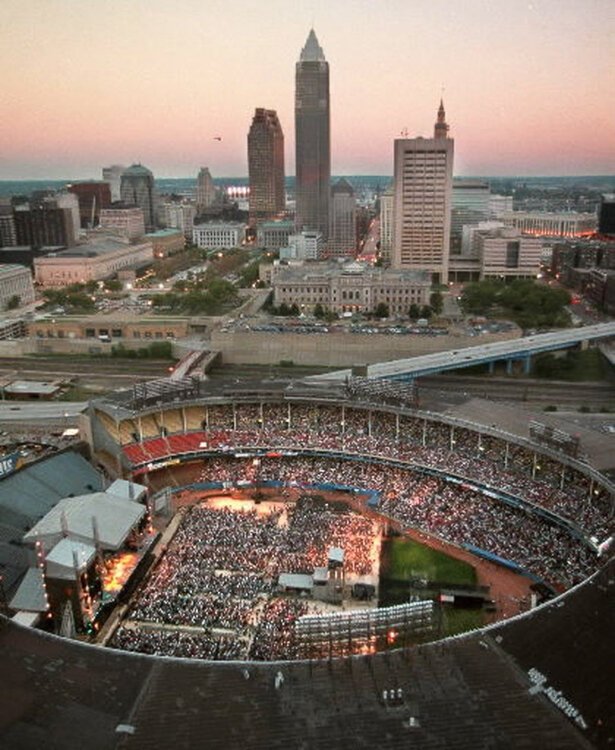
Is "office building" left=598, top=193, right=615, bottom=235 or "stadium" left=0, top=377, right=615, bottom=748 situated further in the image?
"office building" left=598, top=193, right=615, bottom=235

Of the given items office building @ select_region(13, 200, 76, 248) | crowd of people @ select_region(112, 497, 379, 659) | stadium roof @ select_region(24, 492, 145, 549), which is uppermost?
office building @ select_region(13, 200, 76, 248)

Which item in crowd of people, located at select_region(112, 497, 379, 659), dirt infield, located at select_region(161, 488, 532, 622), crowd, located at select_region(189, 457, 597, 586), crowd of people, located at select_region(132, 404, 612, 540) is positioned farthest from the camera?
crowd of people, located at select_region(132, 404, 612, 540)

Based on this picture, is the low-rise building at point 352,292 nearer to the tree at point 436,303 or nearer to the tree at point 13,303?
the tree at point 436,303

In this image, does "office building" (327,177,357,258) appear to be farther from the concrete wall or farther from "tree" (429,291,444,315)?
the concrete wall

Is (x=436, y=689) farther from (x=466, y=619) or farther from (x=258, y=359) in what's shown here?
(x=258, y=359)

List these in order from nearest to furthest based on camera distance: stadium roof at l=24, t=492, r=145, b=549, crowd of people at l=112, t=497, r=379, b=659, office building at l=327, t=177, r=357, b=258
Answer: crowd of people at l=112, t=497, r=379, b=659 → stadium roof at l=24, t=492, r=145, b=549 → office building at l=327, t=177, r=357, b=258

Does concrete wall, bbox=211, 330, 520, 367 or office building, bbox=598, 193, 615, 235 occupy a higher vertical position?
office building, bbox=598, 193, 615, 235

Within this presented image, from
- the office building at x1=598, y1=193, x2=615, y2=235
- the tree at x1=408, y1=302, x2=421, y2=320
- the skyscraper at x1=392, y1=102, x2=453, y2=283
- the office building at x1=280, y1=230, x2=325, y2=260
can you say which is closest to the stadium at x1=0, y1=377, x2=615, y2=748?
the tree at x1=408, y1=302, x2=421, y2=320
